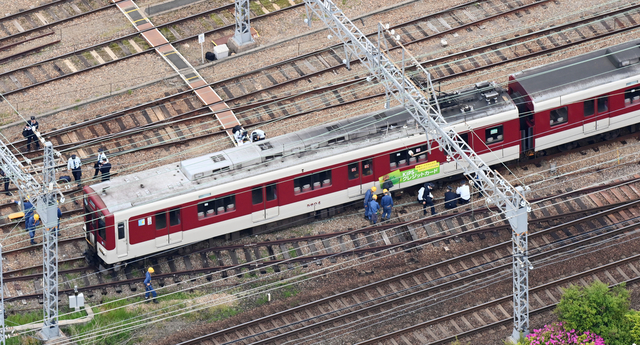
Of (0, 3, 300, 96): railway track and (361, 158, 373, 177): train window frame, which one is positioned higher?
(0, 3, 300, 96): railway track

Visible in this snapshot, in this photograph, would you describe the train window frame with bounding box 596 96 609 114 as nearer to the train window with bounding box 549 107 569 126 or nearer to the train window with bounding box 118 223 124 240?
the train window with bounding box 549 107 569 126

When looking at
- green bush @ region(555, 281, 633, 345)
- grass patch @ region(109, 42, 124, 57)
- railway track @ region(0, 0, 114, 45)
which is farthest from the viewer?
railway track @ region(0, 0, 114, 45)

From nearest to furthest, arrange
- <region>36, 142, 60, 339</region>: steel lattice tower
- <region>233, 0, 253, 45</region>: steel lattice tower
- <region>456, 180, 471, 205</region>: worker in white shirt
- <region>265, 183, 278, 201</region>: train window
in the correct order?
1. <region>36, 142, 60, 339</region>: steel lattice tower
2. <region>265, 183, 278, 201</region>: train window
3. <region>456, 180, 471, 205</region>: worker in white shirt
4. <region>233, 0, 253, 45</region>: steel lattice tower

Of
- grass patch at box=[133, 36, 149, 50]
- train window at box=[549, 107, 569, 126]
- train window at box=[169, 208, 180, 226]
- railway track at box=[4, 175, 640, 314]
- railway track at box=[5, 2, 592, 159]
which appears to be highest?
grass patch at box=[133, 36, 149, 50]

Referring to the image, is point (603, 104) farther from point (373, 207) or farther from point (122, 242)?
point (122, 242)

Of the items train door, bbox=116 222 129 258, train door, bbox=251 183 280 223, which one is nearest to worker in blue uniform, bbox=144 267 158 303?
train door, bbox=116 222 129 258

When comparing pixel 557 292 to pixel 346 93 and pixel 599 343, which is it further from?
pixel 346 93

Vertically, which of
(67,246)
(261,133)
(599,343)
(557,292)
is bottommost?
(599,343)

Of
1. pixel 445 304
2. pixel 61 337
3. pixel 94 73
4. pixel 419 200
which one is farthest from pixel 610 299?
pixel 94 73
